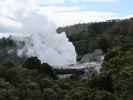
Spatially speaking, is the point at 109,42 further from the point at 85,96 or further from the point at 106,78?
the point at 85,96

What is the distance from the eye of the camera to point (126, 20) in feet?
313

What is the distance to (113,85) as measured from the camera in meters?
24.9

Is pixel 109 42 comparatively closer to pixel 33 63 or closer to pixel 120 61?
pixel 33 63

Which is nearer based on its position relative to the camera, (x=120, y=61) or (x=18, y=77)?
(x=18, y=77)

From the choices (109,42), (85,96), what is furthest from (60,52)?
(85,96)

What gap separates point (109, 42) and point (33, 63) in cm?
2393

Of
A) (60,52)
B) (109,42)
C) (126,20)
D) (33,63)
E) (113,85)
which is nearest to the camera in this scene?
(113,85)

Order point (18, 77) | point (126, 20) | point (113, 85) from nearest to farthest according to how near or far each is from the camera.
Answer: point (113, 85) < point (18, 77) < point (126, 20)

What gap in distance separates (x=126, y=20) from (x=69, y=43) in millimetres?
19702

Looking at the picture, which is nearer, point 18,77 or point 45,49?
point 18,77

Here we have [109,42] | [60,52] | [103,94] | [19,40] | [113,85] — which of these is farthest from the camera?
[60,52]

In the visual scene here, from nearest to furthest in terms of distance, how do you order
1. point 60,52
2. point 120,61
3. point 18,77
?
point 18,77
point 120,61
point 60,52

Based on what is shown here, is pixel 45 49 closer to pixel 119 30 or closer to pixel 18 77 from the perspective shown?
pixel 119 30

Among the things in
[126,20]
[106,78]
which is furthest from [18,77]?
[126,20]
